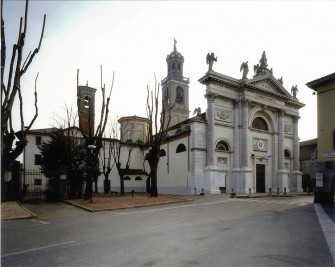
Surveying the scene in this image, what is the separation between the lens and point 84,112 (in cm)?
3675

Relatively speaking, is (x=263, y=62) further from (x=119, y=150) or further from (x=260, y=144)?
(x=119, y=150)

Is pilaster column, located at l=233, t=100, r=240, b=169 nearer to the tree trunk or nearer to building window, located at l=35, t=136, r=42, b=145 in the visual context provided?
the tree trunk

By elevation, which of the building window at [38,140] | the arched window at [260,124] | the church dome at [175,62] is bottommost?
the building window at [38,140]

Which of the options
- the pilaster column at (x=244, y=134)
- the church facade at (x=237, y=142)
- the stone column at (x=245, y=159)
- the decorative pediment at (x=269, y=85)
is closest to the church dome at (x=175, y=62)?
the church facade at (x=237, y=142)

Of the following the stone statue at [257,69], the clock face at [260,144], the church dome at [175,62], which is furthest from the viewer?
the church dome at [175,62]

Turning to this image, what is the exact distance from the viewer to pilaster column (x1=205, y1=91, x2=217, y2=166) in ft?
97.5

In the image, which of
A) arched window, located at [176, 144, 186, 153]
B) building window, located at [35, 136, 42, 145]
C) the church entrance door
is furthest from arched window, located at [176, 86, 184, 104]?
building window, located at [35, 136, 42, 145]

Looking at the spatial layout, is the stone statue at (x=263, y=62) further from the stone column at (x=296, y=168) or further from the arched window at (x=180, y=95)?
the arched window at (x=180, y=95)

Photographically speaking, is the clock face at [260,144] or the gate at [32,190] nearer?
the gate at [32,190]

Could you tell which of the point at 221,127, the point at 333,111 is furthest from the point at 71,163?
the point at 333,111

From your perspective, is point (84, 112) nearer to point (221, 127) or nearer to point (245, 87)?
point (221, 127)

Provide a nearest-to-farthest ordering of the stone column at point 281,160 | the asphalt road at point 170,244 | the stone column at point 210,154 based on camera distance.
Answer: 1. the asphalt road at point 170,244
2. the stone column at point 210,154
3. the stone column at point 281,160

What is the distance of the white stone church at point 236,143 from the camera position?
2998 cm

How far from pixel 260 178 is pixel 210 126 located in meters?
10.1
